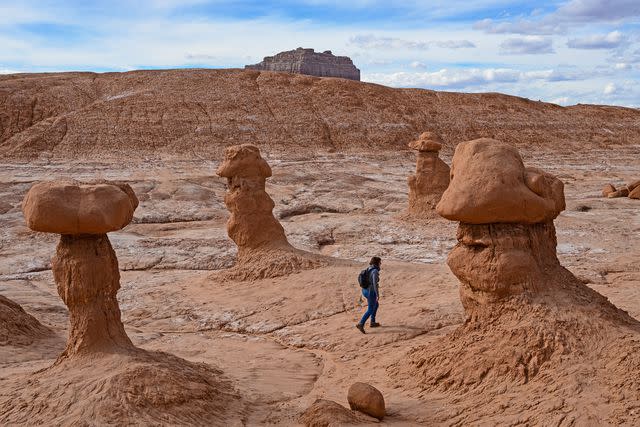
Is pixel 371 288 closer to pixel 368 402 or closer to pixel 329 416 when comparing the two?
pixel 368 402

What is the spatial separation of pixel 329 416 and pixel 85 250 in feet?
10.3

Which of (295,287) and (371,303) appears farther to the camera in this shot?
(295,287)

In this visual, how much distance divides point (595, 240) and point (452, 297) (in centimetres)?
702

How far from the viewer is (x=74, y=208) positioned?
6.73 metres

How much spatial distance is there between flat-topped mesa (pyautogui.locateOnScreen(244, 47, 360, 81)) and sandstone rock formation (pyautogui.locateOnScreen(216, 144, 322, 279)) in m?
70.8

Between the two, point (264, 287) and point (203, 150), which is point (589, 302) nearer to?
point (264, 287)

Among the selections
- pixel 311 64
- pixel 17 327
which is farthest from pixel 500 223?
pixel 311 64

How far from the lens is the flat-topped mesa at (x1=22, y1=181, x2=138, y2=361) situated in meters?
6.75

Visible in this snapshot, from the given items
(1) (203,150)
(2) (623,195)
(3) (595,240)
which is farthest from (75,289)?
(1) (203,150)

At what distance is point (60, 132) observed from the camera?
115 ft

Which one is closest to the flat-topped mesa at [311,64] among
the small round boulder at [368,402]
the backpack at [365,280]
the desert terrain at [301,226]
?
the desert terrain at [301,226]

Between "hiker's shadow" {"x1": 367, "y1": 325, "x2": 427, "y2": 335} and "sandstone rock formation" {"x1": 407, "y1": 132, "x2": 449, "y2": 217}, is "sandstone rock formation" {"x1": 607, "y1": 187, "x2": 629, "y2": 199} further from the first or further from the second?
"hiker's shadow" {"x1": 367, "y1": 325, "x2": 427, "y2": 335}

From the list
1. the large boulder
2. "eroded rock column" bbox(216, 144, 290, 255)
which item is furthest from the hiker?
"eroded rock column" bbox(216, 144, 290, 255)

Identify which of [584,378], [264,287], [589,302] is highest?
[589,302]
